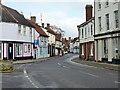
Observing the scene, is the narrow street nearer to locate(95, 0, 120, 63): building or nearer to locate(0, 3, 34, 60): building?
locate(95, 0, 120, 63): building

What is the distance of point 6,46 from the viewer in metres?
34.2

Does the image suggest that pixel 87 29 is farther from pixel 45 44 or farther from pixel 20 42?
pixel 45 44

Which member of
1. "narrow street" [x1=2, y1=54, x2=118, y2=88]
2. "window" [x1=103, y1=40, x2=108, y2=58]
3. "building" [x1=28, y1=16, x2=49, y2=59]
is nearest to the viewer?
"narrow street" [x1=2, y1=54, x2=118, y2=88]

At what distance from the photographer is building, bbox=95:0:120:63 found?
24.6 meters

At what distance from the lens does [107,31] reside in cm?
2673

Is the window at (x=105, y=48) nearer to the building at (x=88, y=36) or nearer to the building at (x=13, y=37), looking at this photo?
the building at (x=88, y=36)

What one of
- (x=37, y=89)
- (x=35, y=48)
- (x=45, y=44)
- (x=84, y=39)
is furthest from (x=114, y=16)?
(x=45, y=44)

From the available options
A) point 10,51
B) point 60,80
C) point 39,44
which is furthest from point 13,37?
point 60,80

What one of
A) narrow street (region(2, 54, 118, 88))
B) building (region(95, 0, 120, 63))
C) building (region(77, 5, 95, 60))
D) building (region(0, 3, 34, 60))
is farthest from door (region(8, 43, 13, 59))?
narrow street (region(2, 54, 118, 88))

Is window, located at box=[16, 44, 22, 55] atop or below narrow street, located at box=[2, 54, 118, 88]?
atop

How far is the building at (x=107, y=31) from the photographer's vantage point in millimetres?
24578

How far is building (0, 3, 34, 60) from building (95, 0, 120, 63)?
15619mm

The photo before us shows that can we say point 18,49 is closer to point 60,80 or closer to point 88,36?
point 88,36

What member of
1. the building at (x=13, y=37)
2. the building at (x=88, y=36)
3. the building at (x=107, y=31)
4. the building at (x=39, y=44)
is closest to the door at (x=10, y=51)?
the building at (x=13, y=37)
